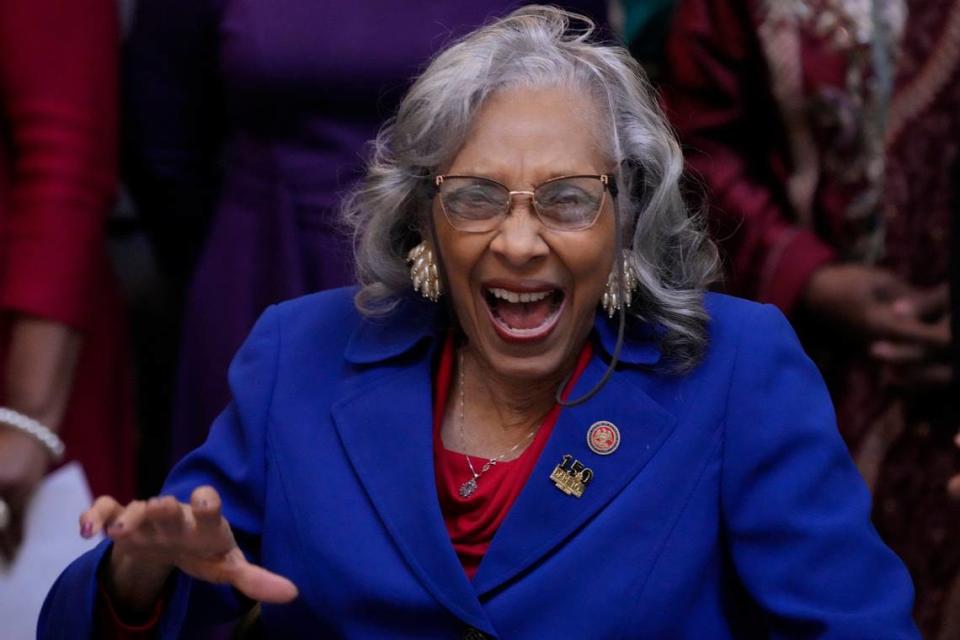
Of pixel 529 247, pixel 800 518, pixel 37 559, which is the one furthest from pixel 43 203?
pixel 800 518

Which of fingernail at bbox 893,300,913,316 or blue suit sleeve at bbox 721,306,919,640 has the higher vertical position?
blue suit sleeve at bbox 721,306,919,640

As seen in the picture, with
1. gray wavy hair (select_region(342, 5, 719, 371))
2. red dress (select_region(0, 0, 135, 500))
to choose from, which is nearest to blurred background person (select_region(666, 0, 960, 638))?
gray wavy hair (select_region(342, 5, 719, 371))

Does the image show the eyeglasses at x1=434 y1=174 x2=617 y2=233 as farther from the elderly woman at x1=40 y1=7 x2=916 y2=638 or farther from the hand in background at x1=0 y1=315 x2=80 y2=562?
the hand in background at x1=0 y1=315 x2=80 y2=562

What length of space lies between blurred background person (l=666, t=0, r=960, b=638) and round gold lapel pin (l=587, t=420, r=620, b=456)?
1004mm

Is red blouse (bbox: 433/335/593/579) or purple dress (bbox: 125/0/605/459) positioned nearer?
red blouse (bbox: 433/335/593/579)

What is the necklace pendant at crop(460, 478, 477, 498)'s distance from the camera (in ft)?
8.80

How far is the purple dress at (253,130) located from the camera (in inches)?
134

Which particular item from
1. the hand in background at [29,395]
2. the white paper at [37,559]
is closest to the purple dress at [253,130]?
the hand in background at [29,395]

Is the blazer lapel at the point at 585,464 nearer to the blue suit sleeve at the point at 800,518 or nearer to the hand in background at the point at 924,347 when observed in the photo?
the blue suit sleeve at the point at 800,518

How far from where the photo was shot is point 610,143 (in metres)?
2.67

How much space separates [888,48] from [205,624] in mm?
1769

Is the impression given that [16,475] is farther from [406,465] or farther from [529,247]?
[529,247]

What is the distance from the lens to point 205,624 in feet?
8.79

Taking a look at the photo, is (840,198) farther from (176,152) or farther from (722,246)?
(176,152)
